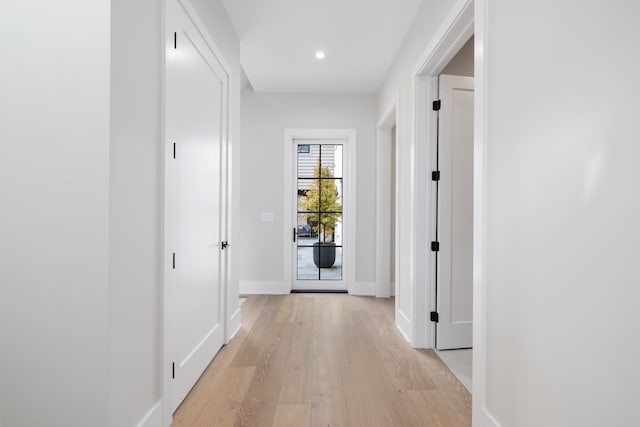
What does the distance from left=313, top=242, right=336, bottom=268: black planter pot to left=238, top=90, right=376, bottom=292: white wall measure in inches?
16.4

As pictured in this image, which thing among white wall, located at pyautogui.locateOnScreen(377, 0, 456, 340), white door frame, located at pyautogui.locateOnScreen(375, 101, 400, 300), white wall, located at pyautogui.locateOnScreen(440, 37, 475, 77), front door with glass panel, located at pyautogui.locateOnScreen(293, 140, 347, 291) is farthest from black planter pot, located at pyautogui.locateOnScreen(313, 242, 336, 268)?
white wall, located at pyautogui.locateOnScreen(440, 37, 475, 77)

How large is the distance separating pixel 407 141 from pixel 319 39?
133 cm

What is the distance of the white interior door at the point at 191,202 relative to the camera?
1.69 meters

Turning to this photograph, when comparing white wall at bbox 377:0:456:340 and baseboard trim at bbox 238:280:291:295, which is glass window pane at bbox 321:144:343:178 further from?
baseboard trim at bbox 238:280:291:295

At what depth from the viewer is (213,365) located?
2.29 meters

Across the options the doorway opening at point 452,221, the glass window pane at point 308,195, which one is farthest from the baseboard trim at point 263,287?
the doorway opening at point 452,221

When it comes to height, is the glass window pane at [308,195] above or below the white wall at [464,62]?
below

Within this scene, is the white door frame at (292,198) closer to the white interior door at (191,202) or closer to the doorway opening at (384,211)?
the doorway opening at (384,211)
